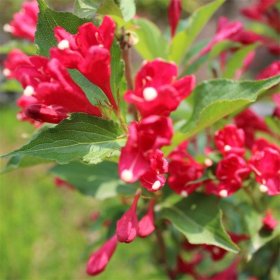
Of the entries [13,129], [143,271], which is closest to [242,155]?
[143,271]

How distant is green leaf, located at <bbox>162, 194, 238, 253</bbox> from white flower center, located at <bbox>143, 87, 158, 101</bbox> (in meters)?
0.29

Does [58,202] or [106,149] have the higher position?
[106,149]

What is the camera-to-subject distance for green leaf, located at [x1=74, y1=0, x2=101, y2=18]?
0.78 meters

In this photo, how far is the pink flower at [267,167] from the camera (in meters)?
0.86

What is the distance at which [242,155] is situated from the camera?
90cm

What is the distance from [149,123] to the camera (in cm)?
63

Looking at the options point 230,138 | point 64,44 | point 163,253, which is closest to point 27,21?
point 64,44

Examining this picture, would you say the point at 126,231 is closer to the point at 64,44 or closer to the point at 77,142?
the point at 77,142

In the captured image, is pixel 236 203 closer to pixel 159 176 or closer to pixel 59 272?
pixel 159 176

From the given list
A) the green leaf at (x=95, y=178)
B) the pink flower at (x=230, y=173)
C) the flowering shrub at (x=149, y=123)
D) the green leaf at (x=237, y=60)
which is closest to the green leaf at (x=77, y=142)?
the flowering shrub at (x=149, y=123)

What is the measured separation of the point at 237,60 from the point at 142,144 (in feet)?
1.84

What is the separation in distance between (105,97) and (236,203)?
1.57ft

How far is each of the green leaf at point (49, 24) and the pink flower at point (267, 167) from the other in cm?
39

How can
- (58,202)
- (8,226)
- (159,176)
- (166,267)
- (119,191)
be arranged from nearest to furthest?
1. (159,176)
2. (119,191)
3. (166,267)
4. (8,226)
5. (58,202)
